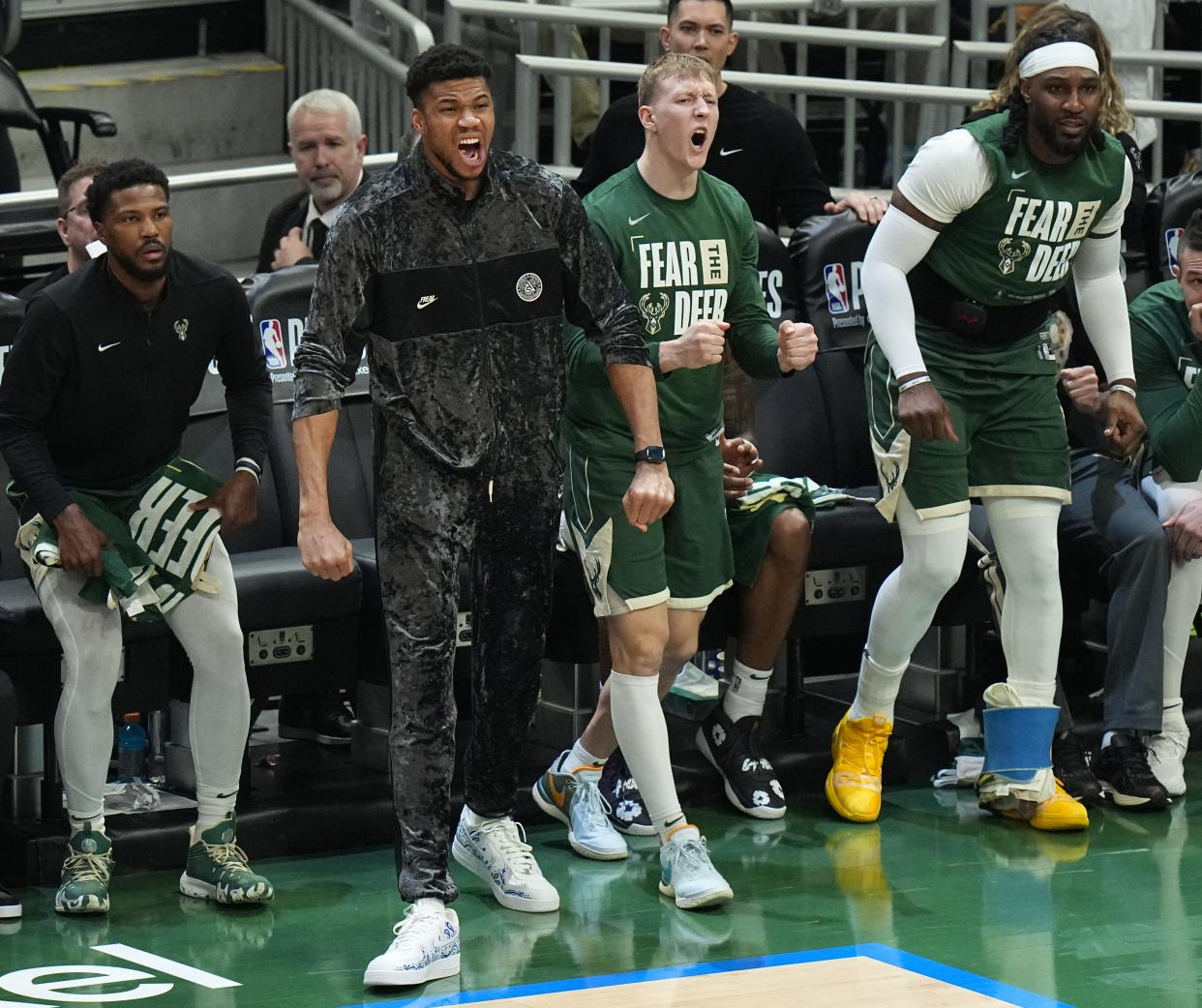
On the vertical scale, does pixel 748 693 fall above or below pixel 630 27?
below

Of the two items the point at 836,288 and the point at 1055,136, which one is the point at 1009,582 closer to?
the point at 1055,136

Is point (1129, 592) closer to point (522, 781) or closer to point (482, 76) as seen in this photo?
point (522, 781)

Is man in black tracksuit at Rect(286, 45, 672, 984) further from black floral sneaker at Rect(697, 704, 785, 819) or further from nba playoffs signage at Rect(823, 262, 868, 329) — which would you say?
nba playoffs signage at Rect(823, 262, 868, 329)

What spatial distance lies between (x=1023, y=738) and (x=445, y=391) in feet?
6.29

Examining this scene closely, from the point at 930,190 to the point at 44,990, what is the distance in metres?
2.74

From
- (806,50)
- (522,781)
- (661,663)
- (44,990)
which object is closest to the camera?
(44,990)

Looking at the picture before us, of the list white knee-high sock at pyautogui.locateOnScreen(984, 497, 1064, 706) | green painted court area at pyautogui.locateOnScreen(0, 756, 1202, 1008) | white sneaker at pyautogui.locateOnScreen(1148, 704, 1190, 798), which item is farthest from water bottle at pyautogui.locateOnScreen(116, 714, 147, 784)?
white sneaker at pyautogui.locateOnScreen(1148, 704, 1190, 798)

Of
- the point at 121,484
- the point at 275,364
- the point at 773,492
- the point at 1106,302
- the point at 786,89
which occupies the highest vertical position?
the point at 786,89

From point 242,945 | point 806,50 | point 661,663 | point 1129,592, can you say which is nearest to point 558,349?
point 661,663

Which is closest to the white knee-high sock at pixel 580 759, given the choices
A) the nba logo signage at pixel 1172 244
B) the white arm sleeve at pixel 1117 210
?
the white arm sleeve at pixel 1117 210

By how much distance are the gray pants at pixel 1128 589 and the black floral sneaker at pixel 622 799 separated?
1181 millimetres

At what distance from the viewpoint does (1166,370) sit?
20.7ft

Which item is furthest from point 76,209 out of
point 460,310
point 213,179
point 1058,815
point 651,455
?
point 1058,815

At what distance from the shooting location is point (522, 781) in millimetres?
6039
